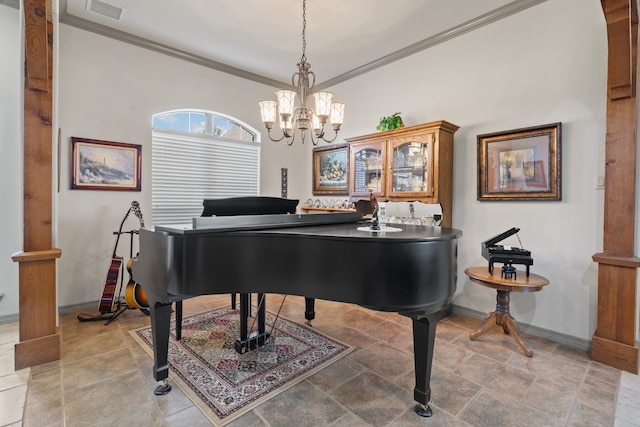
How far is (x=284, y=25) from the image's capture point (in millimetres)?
3334

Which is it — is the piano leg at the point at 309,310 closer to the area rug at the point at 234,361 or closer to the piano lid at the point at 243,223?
the area rug at the point at 234,361

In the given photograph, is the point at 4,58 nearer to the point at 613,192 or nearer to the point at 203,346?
the point at 203,346

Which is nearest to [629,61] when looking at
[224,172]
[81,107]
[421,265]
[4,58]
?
[421,265]

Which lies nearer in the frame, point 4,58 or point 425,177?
point 4,58

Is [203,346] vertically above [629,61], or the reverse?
[629,61]

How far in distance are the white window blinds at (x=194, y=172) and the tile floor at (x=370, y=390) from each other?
5.64 ft

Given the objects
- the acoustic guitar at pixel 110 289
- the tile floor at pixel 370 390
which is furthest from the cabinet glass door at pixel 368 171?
the acoustic guitar at pixel 110 289

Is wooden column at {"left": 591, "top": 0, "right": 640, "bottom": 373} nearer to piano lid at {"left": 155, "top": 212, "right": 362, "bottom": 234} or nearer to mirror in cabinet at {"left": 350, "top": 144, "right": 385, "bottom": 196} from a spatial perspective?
mirror in cabinet at {"left": 350, "top": 144, "right": 385, "bottom": 196}

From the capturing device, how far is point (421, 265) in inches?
63.5

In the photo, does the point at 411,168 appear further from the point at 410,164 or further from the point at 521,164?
the point at 521,164

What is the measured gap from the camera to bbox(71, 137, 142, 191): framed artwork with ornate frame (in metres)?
3.31

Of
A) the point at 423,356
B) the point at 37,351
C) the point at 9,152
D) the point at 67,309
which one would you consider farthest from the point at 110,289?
the point at 423,356

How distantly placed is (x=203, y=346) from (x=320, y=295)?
4.98 feet

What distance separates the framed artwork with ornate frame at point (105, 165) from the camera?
10.9 ft
